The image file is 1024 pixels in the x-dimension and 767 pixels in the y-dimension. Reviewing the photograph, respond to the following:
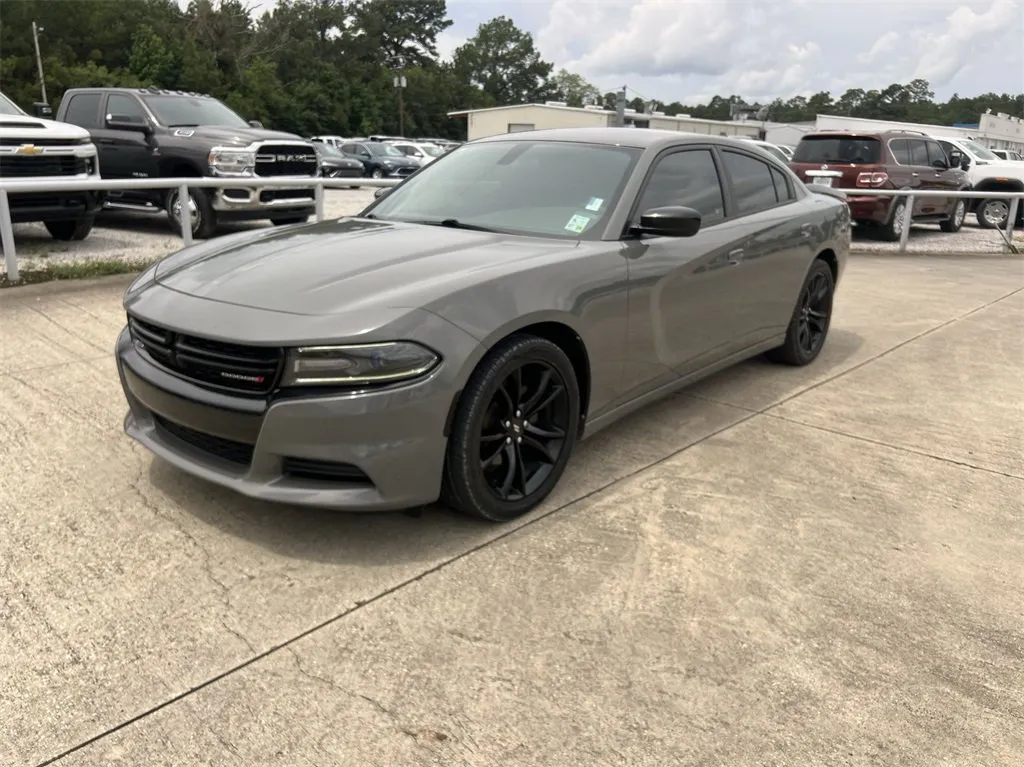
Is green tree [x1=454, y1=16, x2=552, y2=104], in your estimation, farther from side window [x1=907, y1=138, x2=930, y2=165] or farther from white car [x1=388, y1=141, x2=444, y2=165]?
side window [x1=907, y1=138, x2=930, y2=165]

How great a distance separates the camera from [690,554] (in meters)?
3.07

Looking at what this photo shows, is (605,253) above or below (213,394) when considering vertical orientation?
above

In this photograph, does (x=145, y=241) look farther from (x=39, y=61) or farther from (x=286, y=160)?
(x=39, y=61)

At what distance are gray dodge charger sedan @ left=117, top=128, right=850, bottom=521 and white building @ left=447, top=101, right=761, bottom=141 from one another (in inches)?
1842

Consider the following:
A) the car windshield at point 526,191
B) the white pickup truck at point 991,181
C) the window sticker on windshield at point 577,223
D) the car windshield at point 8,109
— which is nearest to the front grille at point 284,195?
the car windshield at point 8,109

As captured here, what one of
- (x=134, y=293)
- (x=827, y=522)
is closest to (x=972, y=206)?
(x=827, y=522)

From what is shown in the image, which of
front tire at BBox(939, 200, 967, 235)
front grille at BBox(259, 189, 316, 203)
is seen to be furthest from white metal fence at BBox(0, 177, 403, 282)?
front tire at BBox(939, 200, 967, 235)

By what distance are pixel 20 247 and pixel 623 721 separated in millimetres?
8809

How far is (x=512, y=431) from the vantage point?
3182 millimetres

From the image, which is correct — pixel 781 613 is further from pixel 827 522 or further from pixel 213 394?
pixel 213 394

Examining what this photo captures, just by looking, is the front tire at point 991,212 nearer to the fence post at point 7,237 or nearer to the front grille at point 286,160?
the front grille at point 286,160

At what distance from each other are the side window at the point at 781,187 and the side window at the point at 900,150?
29.8 ft

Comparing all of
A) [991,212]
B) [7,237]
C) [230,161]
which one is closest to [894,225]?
[991,212]

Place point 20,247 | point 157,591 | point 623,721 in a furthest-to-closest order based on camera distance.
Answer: point 20,247
point 157,591
point 623,721
